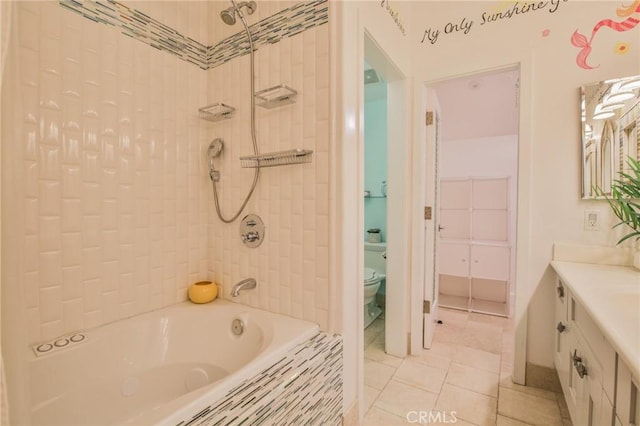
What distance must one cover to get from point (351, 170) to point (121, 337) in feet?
4.00

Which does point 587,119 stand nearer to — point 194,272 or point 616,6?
point 616,6

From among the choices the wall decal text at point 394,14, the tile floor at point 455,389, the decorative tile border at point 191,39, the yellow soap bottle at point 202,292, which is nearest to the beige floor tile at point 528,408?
the tile floor at point 455,389

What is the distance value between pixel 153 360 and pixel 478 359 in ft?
6.93

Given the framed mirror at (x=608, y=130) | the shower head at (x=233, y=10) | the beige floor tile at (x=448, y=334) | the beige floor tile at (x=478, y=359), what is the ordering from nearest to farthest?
the shower head at (x=233, y=10), the framed mirror at (x=608, y=130), the beige floor tile at (x=478, y=359), the beige floor tile at (x=448, y=334)

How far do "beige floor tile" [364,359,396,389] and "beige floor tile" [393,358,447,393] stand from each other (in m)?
0.05

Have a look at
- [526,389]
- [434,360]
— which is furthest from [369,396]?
[526,389]

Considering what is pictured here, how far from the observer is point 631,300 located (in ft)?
3.26

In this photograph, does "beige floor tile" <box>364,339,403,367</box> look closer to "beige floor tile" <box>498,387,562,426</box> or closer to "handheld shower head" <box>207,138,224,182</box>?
"beige floor tile" <box>498,387,562,426</box>

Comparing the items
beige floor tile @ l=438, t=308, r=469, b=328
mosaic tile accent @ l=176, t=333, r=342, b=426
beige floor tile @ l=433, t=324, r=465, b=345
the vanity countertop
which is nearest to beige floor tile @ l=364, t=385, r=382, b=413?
mosaic tile accent @ l=176, t=333, r=342, b=426

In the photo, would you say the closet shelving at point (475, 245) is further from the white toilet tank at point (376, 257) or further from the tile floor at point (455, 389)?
the white toilet tank at point (376, 257)

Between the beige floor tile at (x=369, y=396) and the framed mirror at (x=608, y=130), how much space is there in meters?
1.67

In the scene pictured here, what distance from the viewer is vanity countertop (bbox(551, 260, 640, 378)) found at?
69cm

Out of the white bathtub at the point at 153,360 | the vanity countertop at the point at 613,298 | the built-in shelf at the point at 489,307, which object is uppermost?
the vanity countertop at the point at 613,298

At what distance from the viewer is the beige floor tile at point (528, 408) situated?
149 cm
